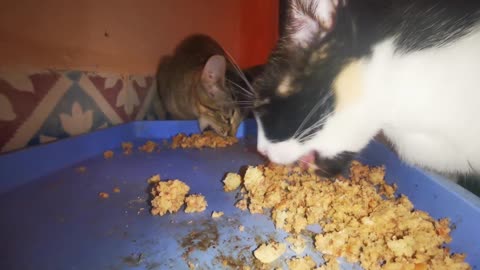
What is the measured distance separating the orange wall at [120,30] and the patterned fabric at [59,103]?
49mm

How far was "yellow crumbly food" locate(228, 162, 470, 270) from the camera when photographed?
1.87 feet

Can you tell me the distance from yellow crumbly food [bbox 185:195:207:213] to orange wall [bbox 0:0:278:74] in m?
0.75

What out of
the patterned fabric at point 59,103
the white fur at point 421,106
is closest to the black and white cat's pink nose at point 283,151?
the white fur at point 421,106

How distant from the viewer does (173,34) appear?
6.12 feet

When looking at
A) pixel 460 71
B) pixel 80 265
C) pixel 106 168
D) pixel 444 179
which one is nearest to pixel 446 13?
pixel 460 71

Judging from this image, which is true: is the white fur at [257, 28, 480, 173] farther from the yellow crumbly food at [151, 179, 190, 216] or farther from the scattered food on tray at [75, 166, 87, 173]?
the scattered food on tray at [75, 166, 87, 173]

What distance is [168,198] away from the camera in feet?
2.40

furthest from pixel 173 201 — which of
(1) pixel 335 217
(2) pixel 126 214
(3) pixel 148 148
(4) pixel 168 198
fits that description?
(3) pixel 148 148

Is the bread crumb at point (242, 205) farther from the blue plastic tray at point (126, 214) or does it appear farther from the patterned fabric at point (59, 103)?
the patterned fabric at point (59, 103)

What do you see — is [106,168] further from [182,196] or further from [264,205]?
[264,205]

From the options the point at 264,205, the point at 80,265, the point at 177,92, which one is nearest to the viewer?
the point at 80,265

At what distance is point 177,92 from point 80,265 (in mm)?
1333

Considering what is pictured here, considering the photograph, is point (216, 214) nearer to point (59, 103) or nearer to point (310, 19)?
point (310, 19)

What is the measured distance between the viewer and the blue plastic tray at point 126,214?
0.58 m
